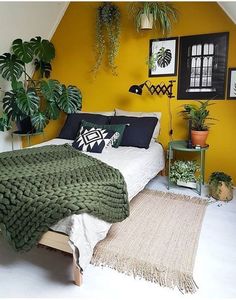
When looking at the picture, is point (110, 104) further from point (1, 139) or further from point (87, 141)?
point (1, 139)

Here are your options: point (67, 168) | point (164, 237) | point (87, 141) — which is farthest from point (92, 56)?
point (164, 237)

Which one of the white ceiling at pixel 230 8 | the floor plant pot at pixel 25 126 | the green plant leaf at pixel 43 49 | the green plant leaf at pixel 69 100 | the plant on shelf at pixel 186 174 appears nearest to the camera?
the white ceiling at pixel 230 8

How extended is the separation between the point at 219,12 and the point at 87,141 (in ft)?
6.65

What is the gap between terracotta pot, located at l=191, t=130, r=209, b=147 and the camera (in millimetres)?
2727

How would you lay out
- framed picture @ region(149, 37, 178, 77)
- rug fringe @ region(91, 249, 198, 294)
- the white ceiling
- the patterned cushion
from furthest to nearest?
framed picture @ region(149, 37, 178, 77), the patterned cushion, the white ceiling, rug fringe @ region(91, 249, 198, 294)

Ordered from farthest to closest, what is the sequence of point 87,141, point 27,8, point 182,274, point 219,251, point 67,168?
point 27,8
point 87,141
point 67,168
point 219,251
point 182,274

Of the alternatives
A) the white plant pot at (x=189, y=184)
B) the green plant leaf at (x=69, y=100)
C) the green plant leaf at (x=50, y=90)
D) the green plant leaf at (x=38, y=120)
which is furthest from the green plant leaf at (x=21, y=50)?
the white plant pot at (x=189, y=184)

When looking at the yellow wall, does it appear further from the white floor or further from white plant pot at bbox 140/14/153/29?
the white floor

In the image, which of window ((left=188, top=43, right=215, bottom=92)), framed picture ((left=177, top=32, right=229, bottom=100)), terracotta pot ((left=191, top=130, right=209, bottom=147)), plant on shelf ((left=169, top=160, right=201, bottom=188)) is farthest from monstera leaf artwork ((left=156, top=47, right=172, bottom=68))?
plant on shelf ((left=169, top=160, right=201, bottom=188))

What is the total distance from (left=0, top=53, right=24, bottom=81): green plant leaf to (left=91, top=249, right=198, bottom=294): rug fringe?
2.51 metres

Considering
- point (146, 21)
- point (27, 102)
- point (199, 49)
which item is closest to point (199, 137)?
point (199, 49)

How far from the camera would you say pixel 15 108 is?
3.22 m

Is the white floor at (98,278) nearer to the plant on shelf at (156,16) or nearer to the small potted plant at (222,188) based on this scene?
the small potted plant at (222,188)

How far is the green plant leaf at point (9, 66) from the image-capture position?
10.4 ft
